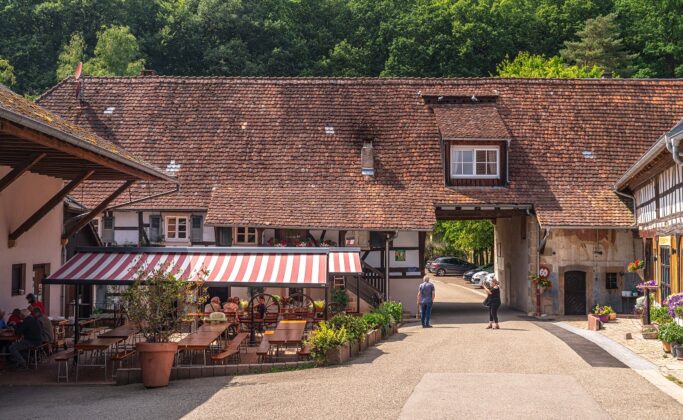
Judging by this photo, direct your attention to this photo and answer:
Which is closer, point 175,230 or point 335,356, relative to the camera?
point 335,356

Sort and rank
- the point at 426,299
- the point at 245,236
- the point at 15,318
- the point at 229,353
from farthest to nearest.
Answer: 1. the point at 245,236
2. the point at 426,299
3. the point at 15,318
4. the point at 229,353

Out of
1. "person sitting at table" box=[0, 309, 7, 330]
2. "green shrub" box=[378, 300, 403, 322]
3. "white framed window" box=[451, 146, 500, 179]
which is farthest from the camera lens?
"white framed window" box=[451, 146, 500, 179]

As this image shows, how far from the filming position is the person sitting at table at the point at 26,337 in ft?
63.5

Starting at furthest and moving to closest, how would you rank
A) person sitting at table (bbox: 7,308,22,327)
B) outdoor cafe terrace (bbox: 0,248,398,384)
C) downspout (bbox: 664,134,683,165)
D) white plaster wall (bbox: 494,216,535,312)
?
1. white plaster wall (bbox: 494,216,535,312)
2. downspout (bbox: 664,134,683,165)
3. person sitting at table (bbox: 7,308,22,327)
4. outdoor cafe terrace (bbox: 0,248,398,384)

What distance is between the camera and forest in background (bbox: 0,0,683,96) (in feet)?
224

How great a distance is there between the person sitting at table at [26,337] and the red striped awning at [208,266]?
96 centimetres

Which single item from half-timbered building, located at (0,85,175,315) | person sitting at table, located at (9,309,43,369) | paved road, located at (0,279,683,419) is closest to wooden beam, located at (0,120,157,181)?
half-timbered building, located at (0,85,175,315)

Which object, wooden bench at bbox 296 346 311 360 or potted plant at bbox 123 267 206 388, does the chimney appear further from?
potted plant at bbox 123 267 206 388

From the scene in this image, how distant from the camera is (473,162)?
33938 millimetres

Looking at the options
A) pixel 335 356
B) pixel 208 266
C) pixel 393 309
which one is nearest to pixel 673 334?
pixel 335 356

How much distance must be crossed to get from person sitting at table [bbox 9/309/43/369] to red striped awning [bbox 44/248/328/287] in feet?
3.16

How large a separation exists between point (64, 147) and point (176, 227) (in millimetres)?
15359

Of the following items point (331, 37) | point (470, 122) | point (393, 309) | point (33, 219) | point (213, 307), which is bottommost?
point (393, 309)

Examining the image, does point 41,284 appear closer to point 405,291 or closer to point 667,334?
point 405,291
